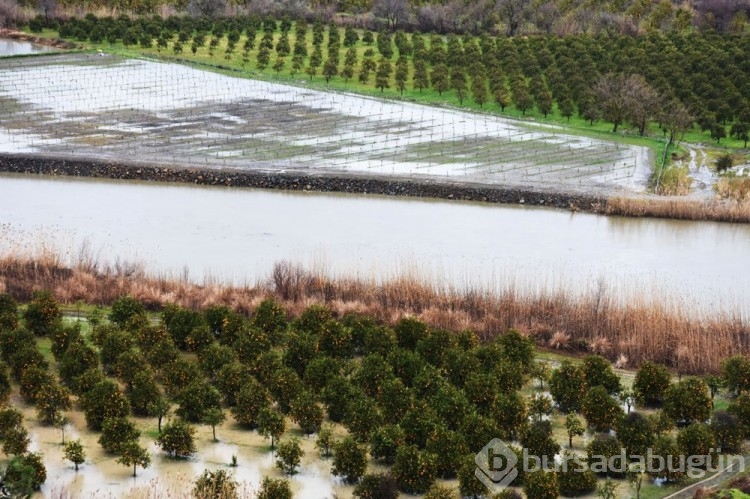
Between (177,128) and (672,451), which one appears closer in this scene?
(672,451)

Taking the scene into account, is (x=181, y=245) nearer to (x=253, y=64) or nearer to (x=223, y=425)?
(x=223, y=425)

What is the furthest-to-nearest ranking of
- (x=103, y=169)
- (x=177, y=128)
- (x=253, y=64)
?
1. (x=253, y=64)
2. (x=177, y=128)
3. (x=103, y=169)

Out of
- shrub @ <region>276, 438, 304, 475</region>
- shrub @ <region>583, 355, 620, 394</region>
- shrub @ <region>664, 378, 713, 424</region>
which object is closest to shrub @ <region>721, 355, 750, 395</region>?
shrub @ <region>664, 378, 713, 424</region>

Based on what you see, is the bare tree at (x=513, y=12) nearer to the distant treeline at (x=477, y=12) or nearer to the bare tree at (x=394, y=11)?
the distant treeline at (x=477, y=12)

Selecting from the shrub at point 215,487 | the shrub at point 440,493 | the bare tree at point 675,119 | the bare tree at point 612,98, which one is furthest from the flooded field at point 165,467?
the bare tree at point 612,98

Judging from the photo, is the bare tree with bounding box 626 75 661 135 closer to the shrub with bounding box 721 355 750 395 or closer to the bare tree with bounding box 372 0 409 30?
the shrub with bounding box 721 355 750 395

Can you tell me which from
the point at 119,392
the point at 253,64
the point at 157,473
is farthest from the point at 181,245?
the point at 253,64
